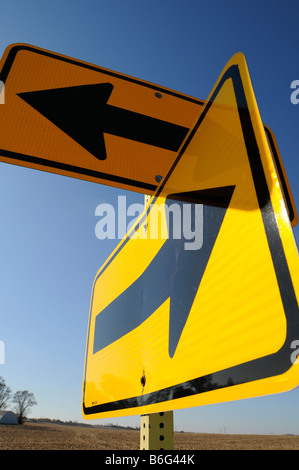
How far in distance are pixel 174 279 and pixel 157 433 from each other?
0.58m

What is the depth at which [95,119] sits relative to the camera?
1050 mm

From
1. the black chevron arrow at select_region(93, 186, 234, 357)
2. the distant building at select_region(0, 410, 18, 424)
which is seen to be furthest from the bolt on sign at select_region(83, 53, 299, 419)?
the distant building at select_region(0, 410, 18, 424)

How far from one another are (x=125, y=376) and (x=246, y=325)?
2.18ft

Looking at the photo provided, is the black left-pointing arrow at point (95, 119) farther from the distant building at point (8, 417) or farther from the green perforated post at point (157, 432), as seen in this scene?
the distant building at point (8, 417)

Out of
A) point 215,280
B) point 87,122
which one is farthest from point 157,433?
point 87,122

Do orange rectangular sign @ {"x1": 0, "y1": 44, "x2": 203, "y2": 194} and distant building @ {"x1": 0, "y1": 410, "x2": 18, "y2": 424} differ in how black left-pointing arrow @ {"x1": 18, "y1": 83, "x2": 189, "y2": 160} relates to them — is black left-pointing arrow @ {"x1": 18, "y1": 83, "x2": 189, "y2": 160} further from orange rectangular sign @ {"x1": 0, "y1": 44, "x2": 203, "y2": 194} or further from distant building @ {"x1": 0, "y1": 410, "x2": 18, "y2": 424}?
distant building @ {"x1": 0, "y1": 410, "x2": 18, "y2": 424}

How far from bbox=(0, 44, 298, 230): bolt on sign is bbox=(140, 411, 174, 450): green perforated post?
0.78 metres

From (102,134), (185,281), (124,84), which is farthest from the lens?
(124,84)

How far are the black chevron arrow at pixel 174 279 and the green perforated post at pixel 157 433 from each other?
304mm

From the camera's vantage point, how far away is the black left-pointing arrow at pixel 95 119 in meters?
1.01

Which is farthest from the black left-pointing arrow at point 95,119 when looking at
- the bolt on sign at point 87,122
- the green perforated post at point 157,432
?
the green perforated post at point 157,432

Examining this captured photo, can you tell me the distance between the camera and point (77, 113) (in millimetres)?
1038
